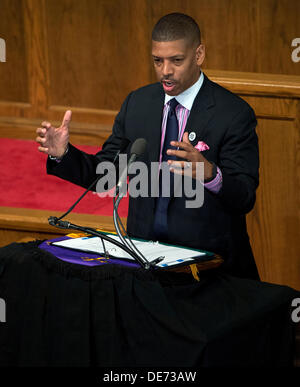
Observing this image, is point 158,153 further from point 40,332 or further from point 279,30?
point 279,30

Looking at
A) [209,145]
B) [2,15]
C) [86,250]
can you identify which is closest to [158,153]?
[209,145]

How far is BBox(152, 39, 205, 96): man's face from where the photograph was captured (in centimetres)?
179

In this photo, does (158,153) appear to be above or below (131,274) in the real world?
above

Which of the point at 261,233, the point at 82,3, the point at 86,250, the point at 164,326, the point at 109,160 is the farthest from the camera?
the point at 82,3

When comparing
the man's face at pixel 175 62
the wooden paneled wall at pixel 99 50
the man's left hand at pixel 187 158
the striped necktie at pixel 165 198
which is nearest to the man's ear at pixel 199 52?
the man's face at pixel 175 62

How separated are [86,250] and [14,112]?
8.61 ft

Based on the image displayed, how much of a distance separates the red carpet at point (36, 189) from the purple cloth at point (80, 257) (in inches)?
53.9

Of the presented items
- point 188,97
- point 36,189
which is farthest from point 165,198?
point 36,189

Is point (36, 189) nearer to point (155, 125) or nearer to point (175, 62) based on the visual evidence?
point (155, 125)

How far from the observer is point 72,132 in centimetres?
407

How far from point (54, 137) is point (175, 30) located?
405mm

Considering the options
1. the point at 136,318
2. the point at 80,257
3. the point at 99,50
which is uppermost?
the point at 99,50

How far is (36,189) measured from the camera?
3.43 m

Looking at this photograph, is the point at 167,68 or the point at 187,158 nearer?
the point at 187,158
